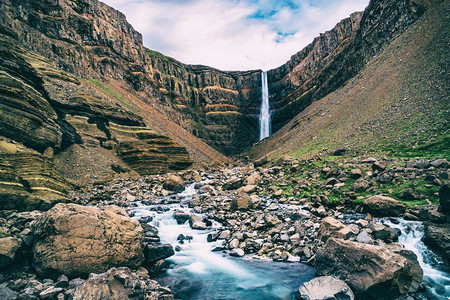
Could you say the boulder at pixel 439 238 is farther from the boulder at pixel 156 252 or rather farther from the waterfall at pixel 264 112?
the waterfall at pixel 264 112

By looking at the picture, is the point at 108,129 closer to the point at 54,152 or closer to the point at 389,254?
the point at 54,152

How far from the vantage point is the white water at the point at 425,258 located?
6137 mm

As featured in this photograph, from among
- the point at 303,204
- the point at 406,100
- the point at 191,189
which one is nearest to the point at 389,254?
→ the point at 303,204

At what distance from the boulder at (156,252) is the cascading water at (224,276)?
→ 470mm

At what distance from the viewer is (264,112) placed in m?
90.8

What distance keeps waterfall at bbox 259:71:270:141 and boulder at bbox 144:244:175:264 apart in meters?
78.0

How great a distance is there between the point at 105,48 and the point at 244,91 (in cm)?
6012

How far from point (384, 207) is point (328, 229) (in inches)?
153

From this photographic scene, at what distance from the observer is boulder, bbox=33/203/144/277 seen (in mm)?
6266

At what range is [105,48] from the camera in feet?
170

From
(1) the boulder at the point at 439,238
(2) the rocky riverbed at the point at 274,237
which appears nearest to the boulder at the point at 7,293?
(2) the rocky riverbed at the point at 274,237

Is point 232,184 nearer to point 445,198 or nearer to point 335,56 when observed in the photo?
point 445,198

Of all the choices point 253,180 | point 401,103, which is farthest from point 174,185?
point 401,103

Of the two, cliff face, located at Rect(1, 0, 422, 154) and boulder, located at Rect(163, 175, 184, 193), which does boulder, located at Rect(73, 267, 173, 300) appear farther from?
cliff face, located at Rect(1, 0, 422, 154)
